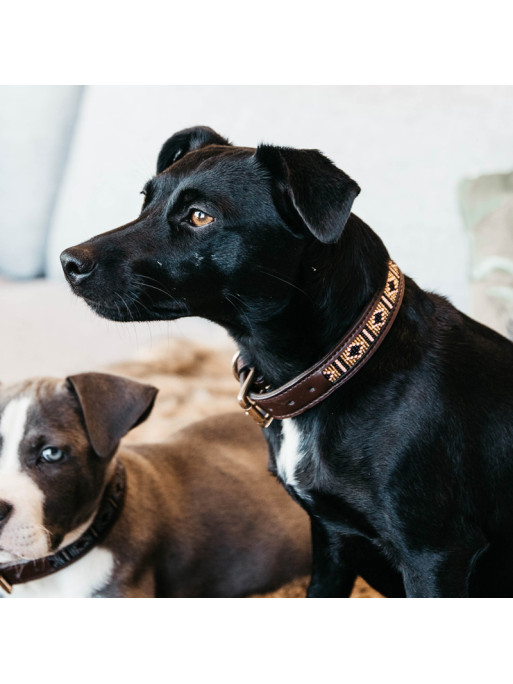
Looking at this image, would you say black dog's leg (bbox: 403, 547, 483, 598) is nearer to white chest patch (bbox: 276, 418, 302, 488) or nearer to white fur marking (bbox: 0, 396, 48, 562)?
white chest patch (bbox: 276, 418, 302, 488)

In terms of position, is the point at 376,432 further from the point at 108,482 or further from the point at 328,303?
the point at 108,482

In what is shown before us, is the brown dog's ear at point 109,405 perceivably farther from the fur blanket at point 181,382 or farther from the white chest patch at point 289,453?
the fur blanket at point 181,382

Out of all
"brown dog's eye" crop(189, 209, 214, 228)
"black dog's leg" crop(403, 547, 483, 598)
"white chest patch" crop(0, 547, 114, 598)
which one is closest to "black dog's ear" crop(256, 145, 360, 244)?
"brown dog's eye" crop(189, 209, 214, 228)

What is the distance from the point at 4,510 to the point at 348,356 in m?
0.60

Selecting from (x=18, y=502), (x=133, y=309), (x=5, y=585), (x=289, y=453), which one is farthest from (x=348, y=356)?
(x=5, y=585)

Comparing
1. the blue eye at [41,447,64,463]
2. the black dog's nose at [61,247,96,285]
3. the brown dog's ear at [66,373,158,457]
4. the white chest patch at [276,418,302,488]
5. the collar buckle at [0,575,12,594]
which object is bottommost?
the collar buckle at [0,575,12,594]

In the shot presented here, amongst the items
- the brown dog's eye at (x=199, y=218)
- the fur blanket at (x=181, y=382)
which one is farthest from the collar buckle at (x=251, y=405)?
the fur blanket at (x=181, y=382)

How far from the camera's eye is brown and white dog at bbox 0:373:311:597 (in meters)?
1.23

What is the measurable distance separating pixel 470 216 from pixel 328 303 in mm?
913

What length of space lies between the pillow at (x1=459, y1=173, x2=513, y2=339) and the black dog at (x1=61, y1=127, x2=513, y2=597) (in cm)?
70

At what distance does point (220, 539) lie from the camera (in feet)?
4.99

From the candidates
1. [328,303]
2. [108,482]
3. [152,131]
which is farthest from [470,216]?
[108,482]

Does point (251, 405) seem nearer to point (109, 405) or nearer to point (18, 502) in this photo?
point (109, 405)
